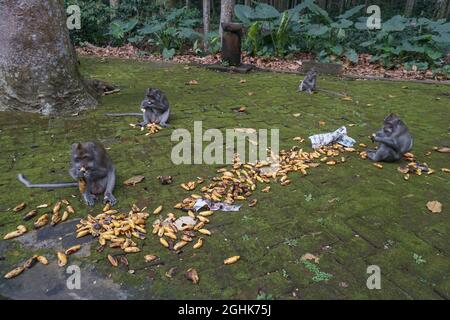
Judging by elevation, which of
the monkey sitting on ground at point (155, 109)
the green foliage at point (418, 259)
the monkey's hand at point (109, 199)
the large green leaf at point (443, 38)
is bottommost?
the green foliage at point (418, 259)

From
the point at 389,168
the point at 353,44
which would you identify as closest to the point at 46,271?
the point at 389,168

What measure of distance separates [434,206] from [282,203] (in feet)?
4.44

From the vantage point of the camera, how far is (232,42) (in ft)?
29.4

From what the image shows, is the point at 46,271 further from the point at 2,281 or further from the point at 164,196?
the point at 164,196

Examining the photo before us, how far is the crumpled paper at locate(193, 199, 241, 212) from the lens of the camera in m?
3.49

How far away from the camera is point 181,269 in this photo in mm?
2766

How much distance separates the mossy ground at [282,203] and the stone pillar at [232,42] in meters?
2.68

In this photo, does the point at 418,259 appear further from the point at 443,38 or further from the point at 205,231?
the point at 443,38

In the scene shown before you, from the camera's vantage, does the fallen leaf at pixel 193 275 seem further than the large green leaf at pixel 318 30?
No

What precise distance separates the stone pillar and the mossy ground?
2678 millimetres

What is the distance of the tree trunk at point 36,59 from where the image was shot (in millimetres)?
5324

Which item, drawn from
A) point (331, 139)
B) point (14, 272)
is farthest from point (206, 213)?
point (331, 139)

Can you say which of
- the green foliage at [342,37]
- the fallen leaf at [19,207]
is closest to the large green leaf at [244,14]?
the green foliage at [342,37]

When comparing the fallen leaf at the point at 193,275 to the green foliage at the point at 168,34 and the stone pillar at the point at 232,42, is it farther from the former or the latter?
the green foliage at the point at 168,34
